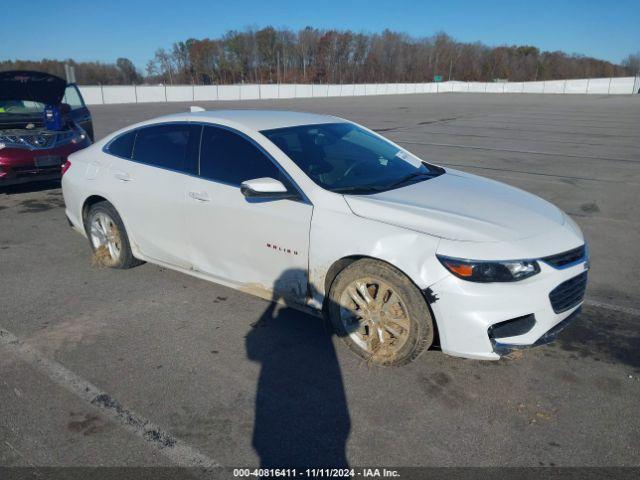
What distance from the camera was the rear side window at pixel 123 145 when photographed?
15.7 feet

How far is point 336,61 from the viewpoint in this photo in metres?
110

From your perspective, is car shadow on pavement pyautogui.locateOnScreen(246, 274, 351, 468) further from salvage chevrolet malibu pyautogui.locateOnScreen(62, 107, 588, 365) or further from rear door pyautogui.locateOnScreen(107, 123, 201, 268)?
rear door pyautogui.locateOnScreen(107, 123, 201, 268)

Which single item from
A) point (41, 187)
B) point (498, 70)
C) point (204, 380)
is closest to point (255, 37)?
point (498, 70)

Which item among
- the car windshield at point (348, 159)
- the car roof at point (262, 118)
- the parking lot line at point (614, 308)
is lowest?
the parking lot line at point (614, 308)

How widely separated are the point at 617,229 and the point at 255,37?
111m

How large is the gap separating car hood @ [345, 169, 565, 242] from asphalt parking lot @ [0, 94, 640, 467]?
93cm

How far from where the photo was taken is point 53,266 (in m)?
5.27

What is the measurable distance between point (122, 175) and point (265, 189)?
76.1 inches

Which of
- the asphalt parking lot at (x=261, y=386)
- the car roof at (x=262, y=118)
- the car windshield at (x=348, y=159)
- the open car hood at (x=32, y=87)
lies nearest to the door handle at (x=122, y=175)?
the car roof at (x=262, y=118)

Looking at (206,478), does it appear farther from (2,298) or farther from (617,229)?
(617,229)

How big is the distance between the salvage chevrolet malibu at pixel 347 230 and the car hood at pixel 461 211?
1cm

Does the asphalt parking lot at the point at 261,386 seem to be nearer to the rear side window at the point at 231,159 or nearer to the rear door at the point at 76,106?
the rear side window at the point at 231,159

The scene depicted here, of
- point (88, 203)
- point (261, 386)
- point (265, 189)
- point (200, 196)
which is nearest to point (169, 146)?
point (200, 196)

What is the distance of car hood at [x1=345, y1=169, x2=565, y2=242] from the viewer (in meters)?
3.09
